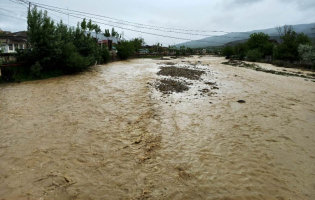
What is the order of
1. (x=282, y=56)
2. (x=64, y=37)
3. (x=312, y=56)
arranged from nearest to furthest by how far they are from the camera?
(x=64, y=37) → (x=312, y=56) → (x=282, y=56)

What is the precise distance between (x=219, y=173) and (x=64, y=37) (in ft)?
63.0

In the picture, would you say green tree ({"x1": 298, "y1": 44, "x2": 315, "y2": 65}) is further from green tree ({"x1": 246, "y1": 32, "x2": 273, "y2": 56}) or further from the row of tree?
green tree ({"x1": 246, "y1": 32, "x2": 273, "y2": 56})

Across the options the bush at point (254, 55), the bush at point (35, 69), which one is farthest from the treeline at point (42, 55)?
the bush at point (254, 55)

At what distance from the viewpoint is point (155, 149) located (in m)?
5.21

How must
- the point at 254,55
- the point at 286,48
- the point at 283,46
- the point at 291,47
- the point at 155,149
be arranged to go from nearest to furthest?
the point at 155,149 → the point at 291,47 → the point at 286,48 → the point at 283,46 → the point at 254,55

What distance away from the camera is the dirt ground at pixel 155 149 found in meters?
3.67

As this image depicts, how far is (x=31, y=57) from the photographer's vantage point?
14836 millimetres

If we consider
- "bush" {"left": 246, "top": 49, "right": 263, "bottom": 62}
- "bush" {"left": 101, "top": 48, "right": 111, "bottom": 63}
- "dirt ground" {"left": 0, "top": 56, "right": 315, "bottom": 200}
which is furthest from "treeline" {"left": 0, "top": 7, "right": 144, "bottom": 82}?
"bush" {"left": 246, "top": 49, "right": 263, "bottom": 62}

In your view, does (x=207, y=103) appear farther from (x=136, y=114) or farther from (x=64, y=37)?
(x=64, y=37)

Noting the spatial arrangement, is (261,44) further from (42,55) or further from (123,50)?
(42,55)

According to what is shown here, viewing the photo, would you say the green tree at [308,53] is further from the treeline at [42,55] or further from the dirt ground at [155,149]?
the treeline at [42,55]

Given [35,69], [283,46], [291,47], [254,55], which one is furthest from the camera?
[254,55]

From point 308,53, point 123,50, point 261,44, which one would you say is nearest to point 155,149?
point 123,50

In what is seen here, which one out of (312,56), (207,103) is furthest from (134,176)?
(312,56)
